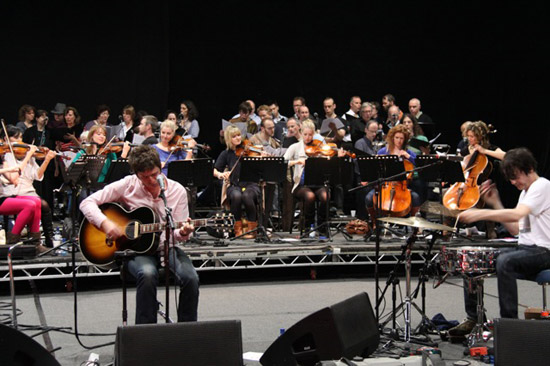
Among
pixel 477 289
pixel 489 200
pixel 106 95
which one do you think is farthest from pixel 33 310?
pixel 106 95

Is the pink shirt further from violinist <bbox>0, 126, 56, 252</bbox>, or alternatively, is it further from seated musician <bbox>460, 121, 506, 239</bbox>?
seated musician <bbox>460, 121, 506, 239</bbox>

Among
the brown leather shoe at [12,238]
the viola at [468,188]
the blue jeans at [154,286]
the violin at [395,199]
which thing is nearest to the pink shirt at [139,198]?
the blue jeans at [154,286]

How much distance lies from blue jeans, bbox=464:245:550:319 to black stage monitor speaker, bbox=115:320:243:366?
2546 mm

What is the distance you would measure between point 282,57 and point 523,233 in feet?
26.0

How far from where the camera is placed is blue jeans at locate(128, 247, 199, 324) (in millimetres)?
4816

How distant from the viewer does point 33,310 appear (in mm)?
6609

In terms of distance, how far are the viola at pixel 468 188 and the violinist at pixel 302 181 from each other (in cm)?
152

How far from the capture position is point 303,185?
9.09m

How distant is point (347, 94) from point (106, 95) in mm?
4243

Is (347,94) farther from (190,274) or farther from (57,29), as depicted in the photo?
(190,274)

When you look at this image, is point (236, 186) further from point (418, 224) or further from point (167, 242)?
point (167, 242)

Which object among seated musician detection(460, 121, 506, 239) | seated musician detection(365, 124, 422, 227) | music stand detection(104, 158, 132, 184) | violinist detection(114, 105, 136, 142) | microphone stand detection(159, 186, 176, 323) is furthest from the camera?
violinist detection(114, 105, 136, 142)

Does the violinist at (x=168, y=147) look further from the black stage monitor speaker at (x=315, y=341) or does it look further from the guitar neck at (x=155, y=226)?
the black stage monitor speaker at (x=315, y=341)

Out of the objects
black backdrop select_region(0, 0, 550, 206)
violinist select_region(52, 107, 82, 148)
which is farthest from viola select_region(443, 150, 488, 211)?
violinist select_region(52, 107, 82, 148)
